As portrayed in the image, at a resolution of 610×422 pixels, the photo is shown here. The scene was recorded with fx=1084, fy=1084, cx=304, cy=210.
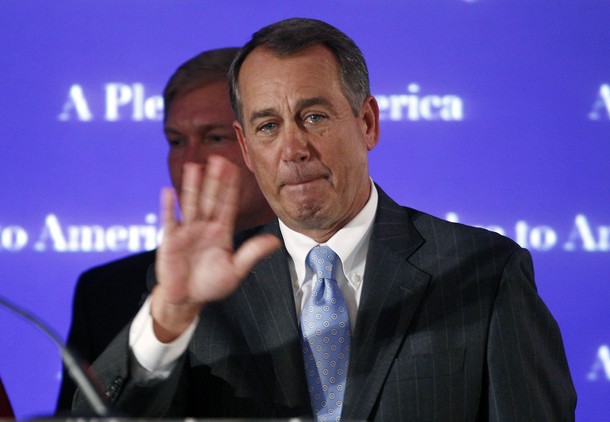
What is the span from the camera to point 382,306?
208cm

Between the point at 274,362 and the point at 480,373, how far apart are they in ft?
1.28

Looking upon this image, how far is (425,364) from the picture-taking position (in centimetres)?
203

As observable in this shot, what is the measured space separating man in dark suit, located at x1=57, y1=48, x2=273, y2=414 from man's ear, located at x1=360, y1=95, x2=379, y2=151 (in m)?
0.72

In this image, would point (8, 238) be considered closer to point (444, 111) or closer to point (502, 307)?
point (444, 111)

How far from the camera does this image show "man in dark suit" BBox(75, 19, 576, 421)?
6.63 feet

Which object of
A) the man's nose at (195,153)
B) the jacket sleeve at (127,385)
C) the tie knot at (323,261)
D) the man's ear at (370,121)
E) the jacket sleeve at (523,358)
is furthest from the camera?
the man's nose at (195,153)

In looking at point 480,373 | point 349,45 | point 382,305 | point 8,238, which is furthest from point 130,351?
point 8,238

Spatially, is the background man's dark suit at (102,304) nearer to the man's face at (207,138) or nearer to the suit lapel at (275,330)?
the man's face at (207,138)

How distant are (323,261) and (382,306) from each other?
0.48ft

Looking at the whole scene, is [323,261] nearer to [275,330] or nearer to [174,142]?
[275,330]

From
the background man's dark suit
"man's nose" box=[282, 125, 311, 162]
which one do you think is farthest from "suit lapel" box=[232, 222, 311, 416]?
the background man's dark suit

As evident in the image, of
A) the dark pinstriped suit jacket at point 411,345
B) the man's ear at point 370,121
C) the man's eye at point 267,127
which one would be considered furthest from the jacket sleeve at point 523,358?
the man's eye at point 267,127

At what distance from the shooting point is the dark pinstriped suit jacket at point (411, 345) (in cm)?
201

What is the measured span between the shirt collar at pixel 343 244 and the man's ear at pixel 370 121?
17 centimetres
